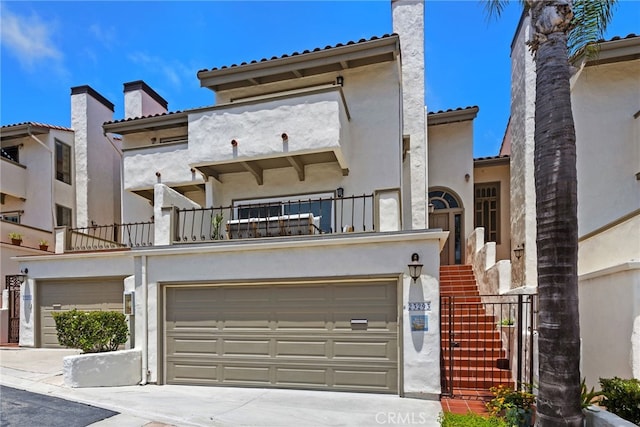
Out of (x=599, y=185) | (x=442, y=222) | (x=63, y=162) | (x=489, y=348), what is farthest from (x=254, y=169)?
(x=63, y=162)

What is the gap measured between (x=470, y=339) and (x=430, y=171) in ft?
20.8

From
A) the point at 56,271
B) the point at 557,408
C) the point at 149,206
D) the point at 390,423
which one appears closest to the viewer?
the point at 557,408

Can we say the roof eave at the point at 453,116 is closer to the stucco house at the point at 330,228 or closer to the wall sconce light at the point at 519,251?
the stucco house at the point at 330,228

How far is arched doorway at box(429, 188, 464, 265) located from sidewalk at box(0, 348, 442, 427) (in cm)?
723

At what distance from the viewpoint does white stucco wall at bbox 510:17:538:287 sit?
10.3m

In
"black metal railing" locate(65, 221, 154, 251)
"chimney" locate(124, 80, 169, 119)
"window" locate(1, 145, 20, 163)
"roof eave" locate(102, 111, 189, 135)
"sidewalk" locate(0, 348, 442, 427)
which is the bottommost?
"sidewalk" locate(0, 348, 442, 427)

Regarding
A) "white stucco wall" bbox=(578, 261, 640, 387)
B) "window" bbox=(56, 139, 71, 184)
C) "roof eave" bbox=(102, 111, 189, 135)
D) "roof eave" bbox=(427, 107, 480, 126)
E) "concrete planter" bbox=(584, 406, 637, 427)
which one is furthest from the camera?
"window" bbox=(56, 139, 71, 184)

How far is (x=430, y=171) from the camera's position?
13438 millimetres

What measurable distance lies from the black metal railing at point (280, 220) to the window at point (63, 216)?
8515 millimetres

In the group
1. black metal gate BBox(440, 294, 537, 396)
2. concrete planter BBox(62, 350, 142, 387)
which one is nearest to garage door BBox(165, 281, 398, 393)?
concrete planter BBox(62, 350, 142, 387)

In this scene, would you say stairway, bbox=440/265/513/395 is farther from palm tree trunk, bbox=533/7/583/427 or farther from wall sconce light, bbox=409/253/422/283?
palm tree trunk, bbox=533/7/583/427

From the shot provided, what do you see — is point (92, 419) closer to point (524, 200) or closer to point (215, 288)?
point (215, 288)

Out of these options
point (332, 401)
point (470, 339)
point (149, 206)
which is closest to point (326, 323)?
point (332, 401)

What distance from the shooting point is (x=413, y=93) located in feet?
38.9
